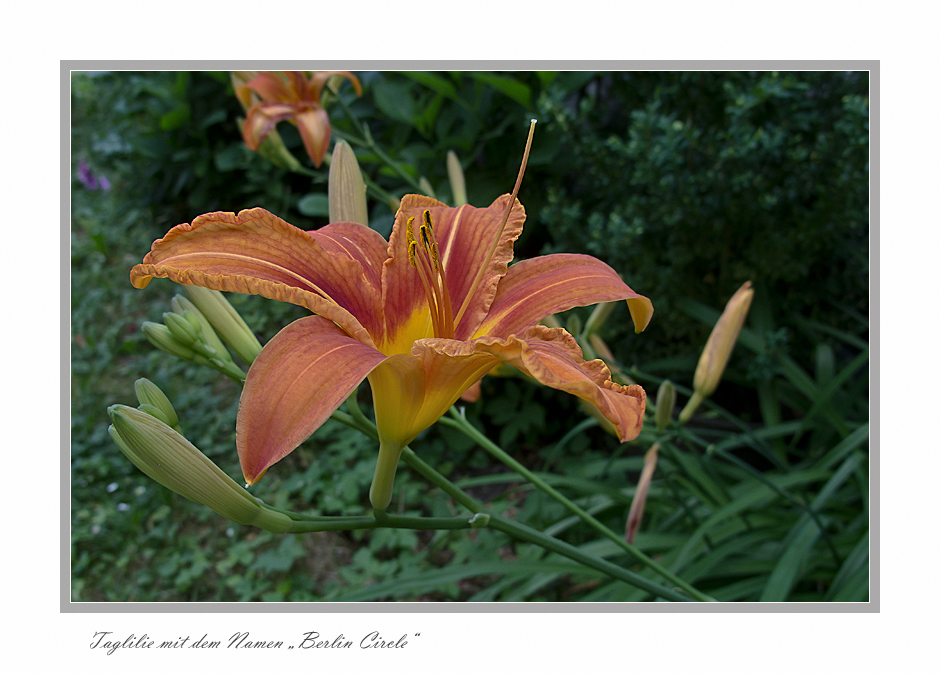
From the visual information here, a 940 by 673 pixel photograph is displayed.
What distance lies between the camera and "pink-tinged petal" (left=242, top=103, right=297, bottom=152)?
4.99 feet

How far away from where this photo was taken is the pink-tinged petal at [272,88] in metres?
1.57

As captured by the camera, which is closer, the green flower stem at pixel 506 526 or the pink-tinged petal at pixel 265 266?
the pink-tinged petal at pixel 265 266

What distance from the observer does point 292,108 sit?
5.19 feet

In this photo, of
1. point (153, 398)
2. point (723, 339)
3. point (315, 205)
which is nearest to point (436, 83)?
point (315, 205)

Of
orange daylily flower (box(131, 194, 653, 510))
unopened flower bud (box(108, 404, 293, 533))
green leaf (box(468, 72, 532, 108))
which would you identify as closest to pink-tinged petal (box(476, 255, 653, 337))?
orange daylily flower (box(131, 194, 653, 510))

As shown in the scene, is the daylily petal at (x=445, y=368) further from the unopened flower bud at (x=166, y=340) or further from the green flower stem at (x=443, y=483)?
the unopened flower bud at (x=166, y=340)

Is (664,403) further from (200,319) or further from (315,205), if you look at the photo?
(315,205)

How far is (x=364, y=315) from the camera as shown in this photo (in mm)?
759

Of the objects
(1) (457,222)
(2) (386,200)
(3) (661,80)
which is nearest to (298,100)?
(2) (386,200)

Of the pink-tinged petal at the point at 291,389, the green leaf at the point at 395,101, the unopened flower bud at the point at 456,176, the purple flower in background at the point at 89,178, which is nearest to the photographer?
the pink-tinged petal at the point at 291,389

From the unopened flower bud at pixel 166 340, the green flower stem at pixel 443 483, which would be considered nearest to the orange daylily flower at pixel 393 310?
the green flower stem at pixel 443 483

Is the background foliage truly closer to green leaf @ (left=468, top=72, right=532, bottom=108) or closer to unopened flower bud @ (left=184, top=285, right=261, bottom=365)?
green leaf @ (left=468, top=72, right=532, bottom=108)

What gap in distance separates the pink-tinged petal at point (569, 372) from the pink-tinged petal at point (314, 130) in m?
1.06

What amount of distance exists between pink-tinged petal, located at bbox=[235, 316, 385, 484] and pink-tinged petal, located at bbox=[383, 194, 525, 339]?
0.16 meters
